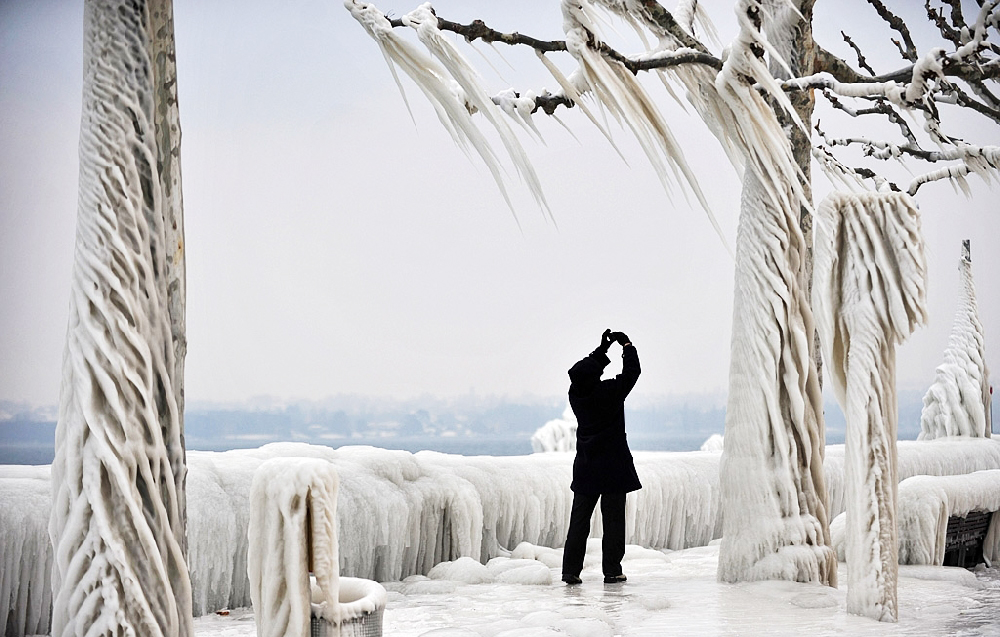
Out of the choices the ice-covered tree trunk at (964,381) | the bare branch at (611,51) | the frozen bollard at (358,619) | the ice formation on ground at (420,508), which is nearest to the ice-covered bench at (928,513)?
the ice formation on ground at (420,508)

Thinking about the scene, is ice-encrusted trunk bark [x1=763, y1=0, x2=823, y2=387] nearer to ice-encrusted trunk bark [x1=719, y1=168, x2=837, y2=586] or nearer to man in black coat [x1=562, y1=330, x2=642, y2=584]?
ice-encrusted trunk bark [x1=719, y1=168, x2=837, y2=586]

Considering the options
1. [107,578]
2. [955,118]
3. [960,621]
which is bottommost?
[960,621]

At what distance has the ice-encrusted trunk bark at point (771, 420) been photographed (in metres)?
4.09

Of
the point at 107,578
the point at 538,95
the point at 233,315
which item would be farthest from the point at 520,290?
the point at 107,578

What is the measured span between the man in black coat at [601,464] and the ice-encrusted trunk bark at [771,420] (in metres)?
0.49

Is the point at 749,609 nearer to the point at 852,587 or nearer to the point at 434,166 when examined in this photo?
the point at 852,587

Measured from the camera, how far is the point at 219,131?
23.6ft

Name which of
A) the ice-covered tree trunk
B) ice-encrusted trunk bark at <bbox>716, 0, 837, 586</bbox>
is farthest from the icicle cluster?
the ice-covered tree trunk

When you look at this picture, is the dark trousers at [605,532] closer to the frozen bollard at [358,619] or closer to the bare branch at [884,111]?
the frozen bollard at [358,619]

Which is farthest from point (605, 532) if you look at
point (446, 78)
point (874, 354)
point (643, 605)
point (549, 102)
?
point (446, 78)

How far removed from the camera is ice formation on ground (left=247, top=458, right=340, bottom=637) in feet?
7.20

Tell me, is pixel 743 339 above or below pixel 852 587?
above

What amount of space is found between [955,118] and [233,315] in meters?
5.66

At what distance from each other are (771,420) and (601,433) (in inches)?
30.4
